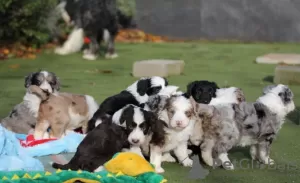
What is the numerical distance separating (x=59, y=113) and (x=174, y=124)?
6.18 ft

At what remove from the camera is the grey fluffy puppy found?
5.68 m

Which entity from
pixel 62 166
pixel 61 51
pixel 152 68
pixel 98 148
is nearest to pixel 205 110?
pixel 98 148

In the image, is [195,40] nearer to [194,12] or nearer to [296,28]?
[194,12]

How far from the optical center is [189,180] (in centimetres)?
518

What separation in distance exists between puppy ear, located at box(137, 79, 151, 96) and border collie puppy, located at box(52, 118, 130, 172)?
1173 mm

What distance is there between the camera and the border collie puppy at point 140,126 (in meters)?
5.36

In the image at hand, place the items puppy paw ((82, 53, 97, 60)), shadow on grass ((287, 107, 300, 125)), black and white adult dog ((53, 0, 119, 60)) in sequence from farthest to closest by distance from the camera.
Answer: puppy paw ((82, 53, 97, 60))
black and white adult dog ((53, 0, 119, 60))
shadow on grass ((287, 107, 300, 125))

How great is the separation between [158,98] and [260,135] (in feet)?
3.73

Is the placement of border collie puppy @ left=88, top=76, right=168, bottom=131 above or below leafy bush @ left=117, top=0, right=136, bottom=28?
above

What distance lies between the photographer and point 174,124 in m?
5.38

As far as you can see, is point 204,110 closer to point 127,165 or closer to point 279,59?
point 127,165

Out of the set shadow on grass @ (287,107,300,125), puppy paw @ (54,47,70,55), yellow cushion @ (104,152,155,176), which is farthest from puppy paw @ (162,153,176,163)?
puppy paw @ (54,47,70,55)

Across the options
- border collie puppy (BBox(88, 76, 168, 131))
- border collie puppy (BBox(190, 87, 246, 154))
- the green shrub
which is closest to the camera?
border collie puppy (BBox(190, 87, 246, 154))

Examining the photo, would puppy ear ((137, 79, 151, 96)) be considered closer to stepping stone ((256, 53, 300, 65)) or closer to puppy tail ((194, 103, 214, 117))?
puppy tail ((194, 103, 214, 117))
